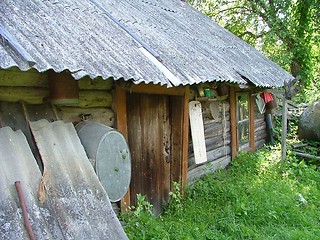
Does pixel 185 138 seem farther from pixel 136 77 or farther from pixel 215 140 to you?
pixel 136 77

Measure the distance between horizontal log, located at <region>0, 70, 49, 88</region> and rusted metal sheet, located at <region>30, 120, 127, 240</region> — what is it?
404mm

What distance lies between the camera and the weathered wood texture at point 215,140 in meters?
6.39

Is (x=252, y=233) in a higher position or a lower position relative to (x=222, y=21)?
lower

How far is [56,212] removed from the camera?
2676 millimetres

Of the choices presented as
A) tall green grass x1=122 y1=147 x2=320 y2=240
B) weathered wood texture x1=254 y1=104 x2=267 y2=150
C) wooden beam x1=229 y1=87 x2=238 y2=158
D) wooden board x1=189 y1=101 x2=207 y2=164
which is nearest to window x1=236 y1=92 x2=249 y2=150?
wooden beam x1=229 y1=87 x2=238 y2=158

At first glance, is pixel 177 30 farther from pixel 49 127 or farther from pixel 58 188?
pixel 58 188

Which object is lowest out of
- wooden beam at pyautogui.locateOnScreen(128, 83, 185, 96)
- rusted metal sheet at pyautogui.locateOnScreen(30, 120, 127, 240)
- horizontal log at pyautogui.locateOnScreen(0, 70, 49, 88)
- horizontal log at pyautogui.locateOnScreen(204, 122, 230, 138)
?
horizontal log at pyautogui.locateOnScreen(204, 122, 230, 138)

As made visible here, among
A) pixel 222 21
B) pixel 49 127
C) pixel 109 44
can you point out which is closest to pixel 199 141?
pixel 109 44

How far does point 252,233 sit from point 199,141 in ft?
6.13

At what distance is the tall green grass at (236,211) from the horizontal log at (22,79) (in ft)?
6.31

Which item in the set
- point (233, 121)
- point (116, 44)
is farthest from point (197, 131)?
point (116, 44)

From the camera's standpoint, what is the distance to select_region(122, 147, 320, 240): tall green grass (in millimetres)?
4504

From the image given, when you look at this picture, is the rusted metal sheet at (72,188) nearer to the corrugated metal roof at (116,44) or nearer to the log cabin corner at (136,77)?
the log cabin corner at (136,77)

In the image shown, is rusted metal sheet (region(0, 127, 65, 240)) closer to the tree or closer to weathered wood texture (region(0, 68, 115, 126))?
weathered wood texture (region(0, 68, 115, 126))
